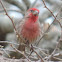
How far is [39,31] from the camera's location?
5.01m

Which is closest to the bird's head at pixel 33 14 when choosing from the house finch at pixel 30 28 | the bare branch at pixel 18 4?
the house finch at pixel 30 28

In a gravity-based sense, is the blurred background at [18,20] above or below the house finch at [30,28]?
above

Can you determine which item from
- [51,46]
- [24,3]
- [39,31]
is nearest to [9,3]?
[24,3]

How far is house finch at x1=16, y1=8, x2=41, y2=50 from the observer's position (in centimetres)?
481

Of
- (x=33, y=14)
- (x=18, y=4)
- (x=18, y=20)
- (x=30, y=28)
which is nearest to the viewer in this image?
(x=30, y=28)

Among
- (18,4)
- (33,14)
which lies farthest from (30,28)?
(18,4)

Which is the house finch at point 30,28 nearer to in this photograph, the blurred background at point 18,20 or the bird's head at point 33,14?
the bird's head at point 33,14

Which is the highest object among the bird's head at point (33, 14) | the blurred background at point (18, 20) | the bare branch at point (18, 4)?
the bare branch at point (18, 4)

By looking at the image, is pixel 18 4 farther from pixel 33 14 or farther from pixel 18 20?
pixel 33 14

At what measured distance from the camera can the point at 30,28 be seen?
4809 mm

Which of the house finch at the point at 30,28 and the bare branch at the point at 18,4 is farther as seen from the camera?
the bare branch at the point at 18,4

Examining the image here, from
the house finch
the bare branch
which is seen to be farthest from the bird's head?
the bare branch

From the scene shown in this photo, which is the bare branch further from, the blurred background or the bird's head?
the bird's head

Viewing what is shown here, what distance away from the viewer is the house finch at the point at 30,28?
481 centimetres
